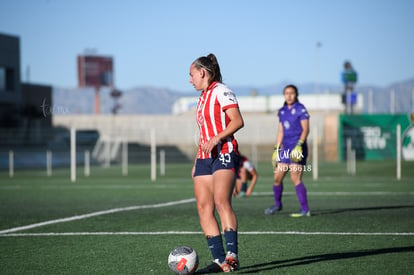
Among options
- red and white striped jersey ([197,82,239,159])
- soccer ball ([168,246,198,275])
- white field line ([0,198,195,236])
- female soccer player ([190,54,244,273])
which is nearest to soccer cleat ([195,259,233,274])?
female soccer player ([190,54,244,273])

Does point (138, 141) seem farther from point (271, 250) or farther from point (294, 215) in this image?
point (271, 250)

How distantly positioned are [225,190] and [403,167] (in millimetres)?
24570

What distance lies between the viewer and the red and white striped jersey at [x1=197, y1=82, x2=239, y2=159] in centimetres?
686

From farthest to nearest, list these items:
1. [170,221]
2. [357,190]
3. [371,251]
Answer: [357,190]
[170,221]
[371,251]

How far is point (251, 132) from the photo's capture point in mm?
57531

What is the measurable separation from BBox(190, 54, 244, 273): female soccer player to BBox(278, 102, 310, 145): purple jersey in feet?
17.5

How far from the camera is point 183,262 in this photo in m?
6.87

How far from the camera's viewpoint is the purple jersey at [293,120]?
40.1 feet

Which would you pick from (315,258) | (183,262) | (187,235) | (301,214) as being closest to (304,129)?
(301,214)

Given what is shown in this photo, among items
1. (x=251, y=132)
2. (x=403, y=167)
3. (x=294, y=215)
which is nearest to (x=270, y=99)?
(x=251, y=132)

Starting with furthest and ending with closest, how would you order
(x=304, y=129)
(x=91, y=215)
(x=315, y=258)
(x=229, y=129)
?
(x=91, y=215), (x=304, y=129), (x=315, y=258), (x=229, y=129)

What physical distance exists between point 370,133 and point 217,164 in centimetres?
3886

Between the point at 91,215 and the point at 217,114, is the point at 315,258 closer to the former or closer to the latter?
the point at 217,114

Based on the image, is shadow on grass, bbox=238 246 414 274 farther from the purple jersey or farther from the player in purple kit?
the purple jersey
